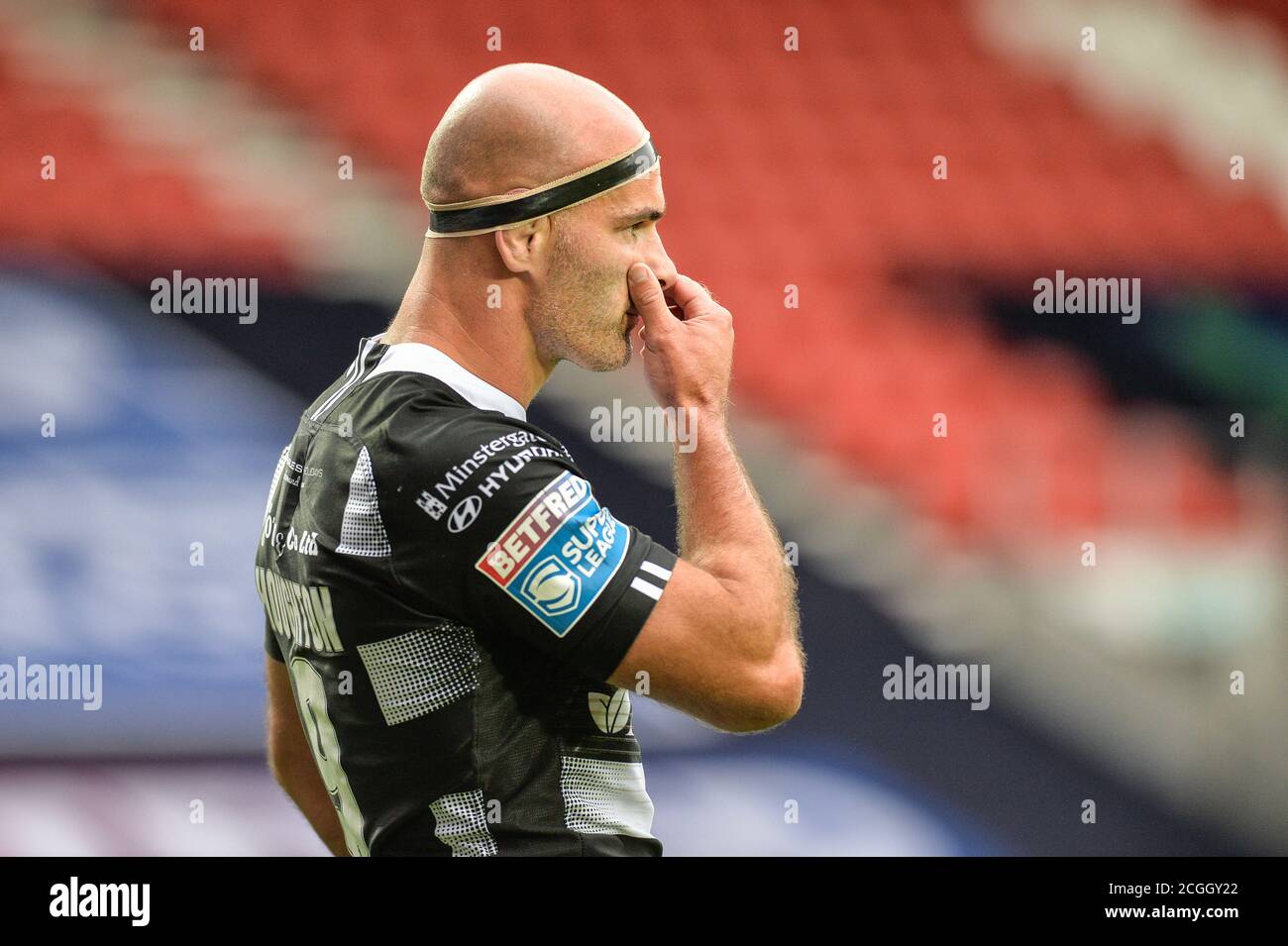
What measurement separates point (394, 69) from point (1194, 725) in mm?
3237

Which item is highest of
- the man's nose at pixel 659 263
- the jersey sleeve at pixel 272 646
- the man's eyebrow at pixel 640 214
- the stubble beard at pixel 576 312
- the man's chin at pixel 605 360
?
the man's eyebrow at pixel 640 214

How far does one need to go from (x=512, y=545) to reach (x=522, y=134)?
1.73 ft

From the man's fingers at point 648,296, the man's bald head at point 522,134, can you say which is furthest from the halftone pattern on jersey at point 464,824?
the man's bald head at point 522,134

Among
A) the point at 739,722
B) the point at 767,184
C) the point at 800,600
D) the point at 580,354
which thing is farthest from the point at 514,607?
the point at 767,184

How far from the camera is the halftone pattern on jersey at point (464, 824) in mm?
1428

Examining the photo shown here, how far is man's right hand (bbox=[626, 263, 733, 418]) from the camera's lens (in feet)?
5.30

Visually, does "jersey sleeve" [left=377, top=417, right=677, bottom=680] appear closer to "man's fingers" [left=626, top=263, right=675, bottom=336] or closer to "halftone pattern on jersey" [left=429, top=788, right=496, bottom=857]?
"halftone pattern on jersey" [left=429, top=788, right=496, bottom=857]

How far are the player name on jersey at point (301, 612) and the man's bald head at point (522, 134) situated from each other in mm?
510

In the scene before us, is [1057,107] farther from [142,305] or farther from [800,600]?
[142,305]

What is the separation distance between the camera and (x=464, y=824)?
143 cm

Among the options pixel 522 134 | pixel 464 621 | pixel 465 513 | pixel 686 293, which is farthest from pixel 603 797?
pixel 522 134

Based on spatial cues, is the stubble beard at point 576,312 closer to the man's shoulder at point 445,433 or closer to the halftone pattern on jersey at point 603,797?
the man's shoulder at point 445,433

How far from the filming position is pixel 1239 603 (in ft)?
13.4

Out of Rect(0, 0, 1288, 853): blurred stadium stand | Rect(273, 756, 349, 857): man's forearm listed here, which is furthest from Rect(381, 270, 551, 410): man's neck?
Rect(0, 0, 1288, 853): blurred stadium stand
